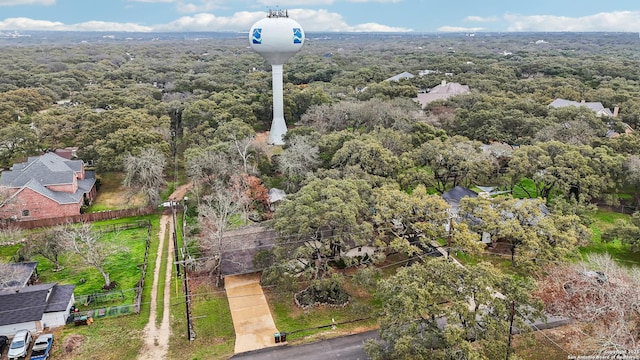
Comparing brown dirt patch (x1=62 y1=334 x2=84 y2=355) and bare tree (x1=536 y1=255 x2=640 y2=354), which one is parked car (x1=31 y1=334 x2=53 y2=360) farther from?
bare tree (x1=536 y1=255 x2=640 y2=354)

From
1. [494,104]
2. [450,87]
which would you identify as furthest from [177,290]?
[450,87]

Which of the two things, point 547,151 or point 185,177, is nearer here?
point 547,151

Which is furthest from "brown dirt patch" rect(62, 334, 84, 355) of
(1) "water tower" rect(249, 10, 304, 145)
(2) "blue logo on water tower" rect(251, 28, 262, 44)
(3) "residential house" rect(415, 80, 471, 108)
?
(3) "residential house" rect(415, 80, 471, 108)

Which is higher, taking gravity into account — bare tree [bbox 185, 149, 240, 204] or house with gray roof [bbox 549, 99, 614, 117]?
house with gray roof [bbox 549, 99, 614, 117]

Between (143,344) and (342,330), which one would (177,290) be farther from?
(342,330)

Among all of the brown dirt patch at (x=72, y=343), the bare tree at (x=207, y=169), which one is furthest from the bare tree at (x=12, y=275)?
the bare tree at (x=207, y=169)

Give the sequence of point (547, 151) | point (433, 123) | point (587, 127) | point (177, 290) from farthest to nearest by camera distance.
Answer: point (433, 123)
point (587, 127)
point (547, 151)
point (177, 290)

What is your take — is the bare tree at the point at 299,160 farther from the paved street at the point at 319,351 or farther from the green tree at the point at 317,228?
the paved street at the point at 319,351
